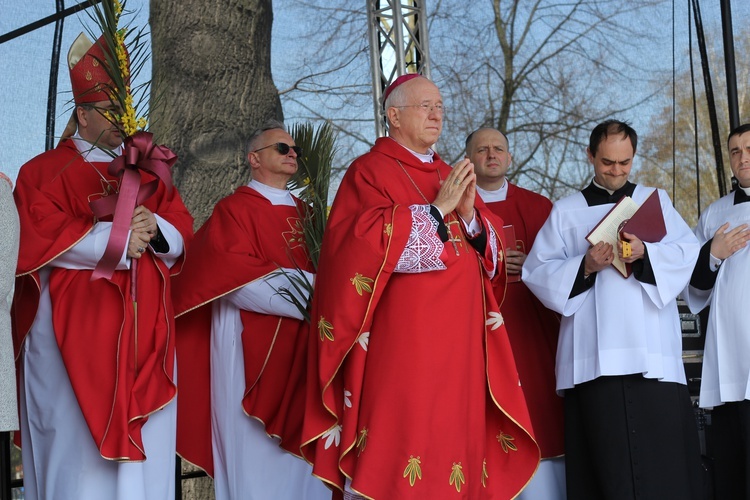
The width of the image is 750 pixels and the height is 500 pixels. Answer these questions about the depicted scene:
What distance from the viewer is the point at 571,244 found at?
4.58 metres

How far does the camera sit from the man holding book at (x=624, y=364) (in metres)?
4.23

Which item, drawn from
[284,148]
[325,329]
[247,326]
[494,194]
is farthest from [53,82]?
[325,329]

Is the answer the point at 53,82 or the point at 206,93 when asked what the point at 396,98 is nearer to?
the point at 206,93

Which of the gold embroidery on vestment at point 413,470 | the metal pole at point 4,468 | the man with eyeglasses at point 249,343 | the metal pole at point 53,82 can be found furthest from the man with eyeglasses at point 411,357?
the metal pole at point 53,82

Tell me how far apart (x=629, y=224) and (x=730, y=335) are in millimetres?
790

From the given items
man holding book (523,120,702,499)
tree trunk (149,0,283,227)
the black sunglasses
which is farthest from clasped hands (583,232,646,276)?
tree trunk (149,0,283,227)

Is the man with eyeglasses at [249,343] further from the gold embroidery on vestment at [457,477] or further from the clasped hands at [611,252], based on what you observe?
the clasped hands at [611,252]

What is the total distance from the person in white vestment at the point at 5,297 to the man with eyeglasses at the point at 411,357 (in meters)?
1.18

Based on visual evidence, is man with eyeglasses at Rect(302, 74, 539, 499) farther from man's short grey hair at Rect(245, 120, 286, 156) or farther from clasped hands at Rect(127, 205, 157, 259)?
man's short grey hair at Rect(245, 120, 286, 156)

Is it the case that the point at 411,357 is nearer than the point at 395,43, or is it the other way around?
the point at 411,357

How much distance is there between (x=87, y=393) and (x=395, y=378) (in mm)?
1223

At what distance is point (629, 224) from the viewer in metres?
4.21

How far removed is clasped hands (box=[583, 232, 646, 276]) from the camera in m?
4.21

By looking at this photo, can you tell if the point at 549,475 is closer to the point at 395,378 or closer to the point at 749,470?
the point at 749,470
